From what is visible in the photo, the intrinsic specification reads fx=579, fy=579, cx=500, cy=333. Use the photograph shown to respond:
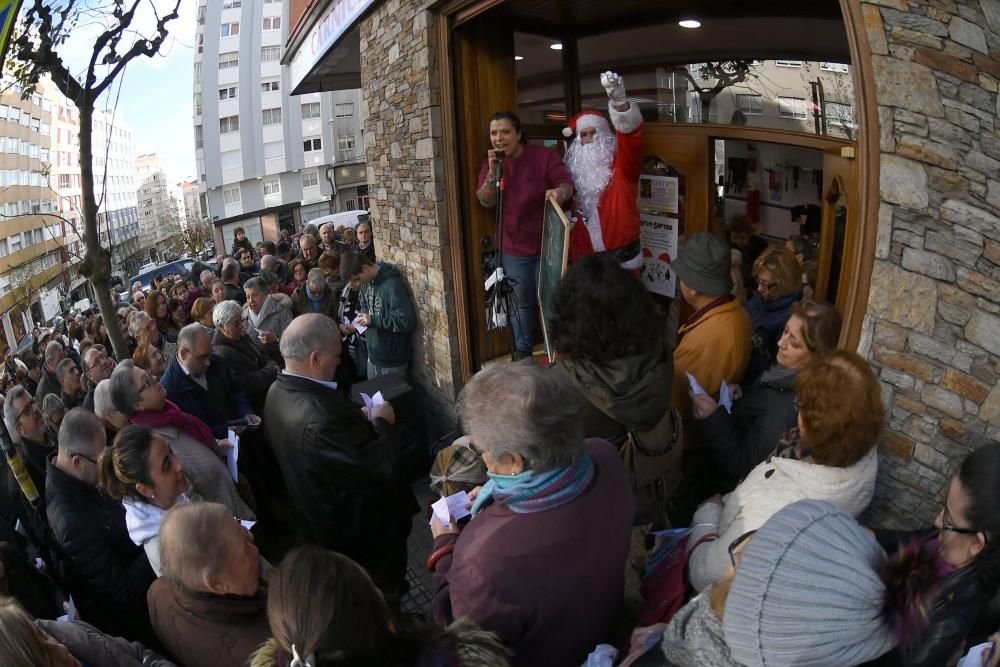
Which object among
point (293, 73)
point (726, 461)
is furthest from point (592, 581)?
point (293, 73)

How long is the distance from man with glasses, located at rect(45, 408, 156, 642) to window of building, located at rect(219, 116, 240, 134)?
141ft

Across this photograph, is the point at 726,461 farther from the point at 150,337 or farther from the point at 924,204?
the point at 150,337

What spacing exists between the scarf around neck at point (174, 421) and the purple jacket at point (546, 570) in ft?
7.04

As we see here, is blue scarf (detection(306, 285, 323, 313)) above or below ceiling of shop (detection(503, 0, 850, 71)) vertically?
below

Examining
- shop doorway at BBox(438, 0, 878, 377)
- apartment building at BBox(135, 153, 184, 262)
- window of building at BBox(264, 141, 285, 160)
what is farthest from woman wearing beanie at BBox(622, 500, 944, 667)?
apartment building at BBox(135, 153, 184, 262)

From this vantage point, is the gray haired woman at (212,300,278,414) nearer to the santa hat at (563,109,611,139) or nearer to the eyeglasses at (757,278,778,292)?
the santa hat at (563,109,611,139)

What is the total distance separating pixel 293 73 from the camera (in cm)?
1011

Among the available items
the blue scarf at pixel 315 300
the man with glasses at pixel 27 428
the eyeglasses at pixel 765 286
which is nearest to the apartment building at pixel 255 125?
the blue scarf at pixel 315 300

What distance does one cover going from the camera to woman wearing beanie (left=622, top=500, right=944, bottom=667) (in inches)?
45.8

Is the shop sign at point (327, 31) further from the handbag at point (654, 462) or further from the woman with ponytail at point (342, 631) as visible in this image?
the woman with ponytail at point (342, 631)

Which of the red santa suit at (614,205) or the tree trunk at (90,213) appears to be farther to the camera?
the tree trunk at (90,213)

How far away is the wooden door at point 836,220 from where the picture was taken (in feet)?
12.8

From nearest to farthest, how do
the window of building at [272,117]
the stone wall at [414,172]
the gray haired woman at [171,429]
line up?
the gray haired woman at [171,429], the stone wall at [414,172], the window of building at [272,117]

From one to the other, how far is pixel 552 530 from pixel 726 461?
134 cm
